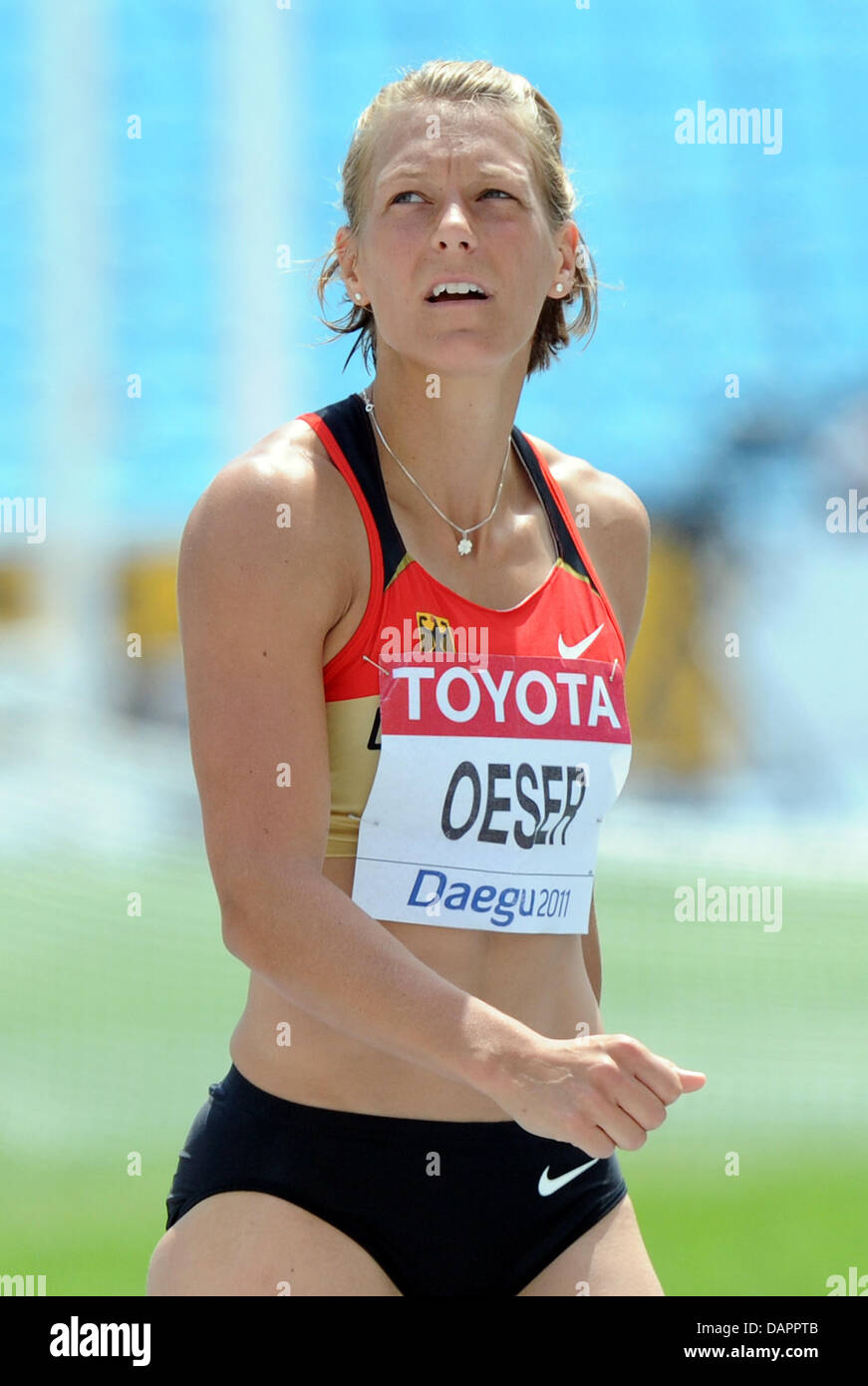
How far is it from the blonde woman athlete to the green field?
1.65 m

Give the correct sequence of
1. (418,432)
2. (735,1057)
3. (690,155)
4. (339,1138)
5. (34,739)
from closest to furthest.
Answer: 1. (339,1138)
2. (418,432)
3. (735,1057)
4. (34,739)
5. (690,155)

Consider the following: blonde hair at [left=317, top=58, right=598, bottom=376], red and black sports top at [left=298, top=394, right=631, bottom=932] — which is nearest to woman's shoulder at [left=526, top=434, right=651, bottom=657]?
blonde hair at [left=317, top=58, right=598, bottom=376]

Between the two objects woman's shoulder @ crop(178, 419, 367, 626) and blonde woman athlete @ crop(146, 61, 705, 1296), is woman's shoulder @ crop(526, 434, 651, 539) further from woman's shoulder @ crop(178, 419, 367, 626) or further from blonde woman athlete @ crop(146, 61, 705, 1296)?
woman's shoulder @ crop(178, 419, 367, 626)

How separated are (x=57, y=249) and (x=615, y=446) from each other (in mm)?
2052

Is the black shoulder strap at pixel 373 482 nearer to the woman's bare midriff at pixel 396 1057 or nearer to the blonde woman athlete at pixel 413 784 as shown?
the blonde woman athlete at pixel 413 784

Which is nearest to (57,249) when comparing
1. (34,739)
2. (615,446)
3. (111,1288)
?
(34,739)

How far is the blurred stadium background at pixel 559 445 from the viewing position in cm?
385

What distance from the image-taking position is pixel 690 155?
234 inches

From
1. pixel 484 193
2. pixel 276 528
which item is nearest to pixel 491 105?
pixel 484 193

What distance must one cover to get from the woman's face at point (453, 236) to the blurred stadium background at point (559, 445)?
2179 millimetres

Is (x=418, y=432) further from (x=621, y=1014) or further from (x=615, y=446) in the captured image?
(x=615, y=446)

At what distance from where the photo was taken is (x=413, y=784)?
132 cm

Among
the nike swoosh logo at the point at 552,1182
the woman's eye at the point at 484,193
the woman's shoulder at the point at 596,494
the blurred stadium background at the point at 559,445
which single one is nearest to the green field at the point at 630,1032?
the blurred stadium background at the point at 559,445

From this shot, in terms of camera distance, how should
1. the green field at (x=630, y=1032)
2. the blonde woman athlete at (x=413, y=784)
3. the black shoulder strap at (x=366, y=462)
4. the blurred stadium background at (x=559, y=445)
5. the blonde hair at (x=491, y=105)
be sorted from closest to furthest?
1. the blonde woman athlete at (x=413, y=784)
2. the black shoulder strap at (x=366, y=462)
3. the blonde hair at (x=491, y=105)
4. the green field at (x=630, y=1032)
5. the blurred stadium background at (x=559, y=445)
